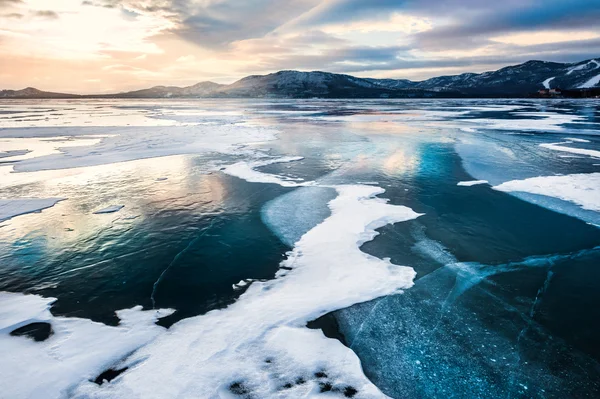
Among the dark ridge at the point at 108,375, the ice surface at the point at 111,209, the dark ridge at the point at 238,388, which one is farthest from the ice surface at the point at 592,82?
the dark ridge at the point at 108,375

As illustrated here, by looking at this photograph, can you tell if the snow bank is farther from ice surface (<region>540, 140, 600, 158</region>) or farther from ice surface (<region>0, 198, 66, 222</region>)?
ice surface (<region>0, 198, 66, 222</region>)

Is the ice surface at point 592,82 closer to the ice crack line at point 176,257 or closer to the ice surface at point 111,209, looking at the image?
the ice crack line at point 176,257

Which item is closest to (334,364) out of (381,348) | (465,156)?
(381,348)

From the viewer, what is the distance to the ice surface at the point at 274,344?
3439 millimetres

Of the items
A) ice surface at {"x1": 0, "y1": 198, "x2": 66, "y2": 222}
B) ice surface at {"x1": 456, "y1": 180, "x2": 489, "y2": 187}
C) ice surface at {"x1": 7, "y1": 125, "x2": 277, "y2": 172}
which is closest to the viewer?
ice surface at {"x1": 0, "y1": 198, "x2": 66, "y2": 222}

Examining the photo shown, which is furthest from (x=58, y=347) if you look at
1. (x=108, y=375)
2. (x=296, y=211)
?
(x=296, y=211)

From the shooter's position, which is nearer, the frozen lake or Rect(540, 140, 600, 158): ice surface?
the frozen lake

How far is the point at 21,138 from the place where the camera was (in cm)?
2053

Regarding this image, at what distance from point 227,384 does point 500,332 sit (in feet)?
10.3

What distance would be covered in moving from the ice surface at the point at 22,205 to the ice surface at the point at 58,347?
3.99 m

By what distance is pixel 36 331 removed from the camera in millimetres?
4289

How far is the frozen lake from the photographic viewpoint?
11.8 feet

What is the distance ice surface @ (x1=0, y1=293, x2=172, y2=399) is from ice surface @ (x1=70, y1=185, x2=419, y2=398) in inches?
9.1

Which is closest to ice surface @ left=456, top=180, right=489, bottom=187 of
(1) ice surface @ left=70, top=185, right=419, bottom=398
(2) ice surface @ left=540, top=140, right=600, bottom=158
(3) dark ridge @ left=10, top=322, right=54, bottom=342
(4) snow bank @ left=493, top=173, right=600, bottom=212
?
(4) snow bank @ left=493, top=173, right=600, bottom=212
